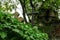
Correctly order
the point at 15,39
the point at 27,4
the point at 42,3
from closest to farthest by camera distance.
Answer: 1. the point at 15,39
2. the point at 42,3
3. the point at 27,4

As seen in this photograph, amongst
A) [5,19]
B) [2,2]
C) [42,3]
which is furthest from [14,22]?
[2,2]

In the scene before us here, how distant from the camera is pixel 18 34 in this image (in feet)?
9.02

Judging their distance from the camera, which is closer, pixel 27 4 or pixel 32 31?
pixel 32 31

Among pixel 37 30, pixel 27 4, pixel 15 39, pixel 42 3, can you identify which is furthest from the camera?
pixel 27 4

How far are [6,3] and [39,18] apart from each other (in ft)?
5.27

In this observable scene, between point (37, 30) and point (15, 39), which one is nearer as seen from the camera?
point (15, 39)

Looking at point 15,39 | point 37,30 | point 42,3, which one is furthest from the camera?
point 42,3

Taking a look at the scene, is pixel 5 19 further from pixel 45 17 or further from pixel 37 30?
pixel 45 17

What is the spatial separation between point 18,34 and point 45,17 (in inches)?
306

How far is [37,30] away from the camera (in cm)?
313

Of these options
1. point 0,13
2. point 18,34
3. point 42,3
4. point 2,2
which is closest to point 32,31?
point 18,34

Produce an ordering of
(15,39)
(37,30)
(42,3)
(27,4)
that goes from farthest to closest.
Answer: (27,4)
(42,3)
(37,30)
(15,39)

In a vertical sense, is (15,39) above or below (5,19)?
below

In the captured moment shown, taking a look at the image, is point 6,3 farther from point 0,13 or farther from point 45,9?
point 0,13
